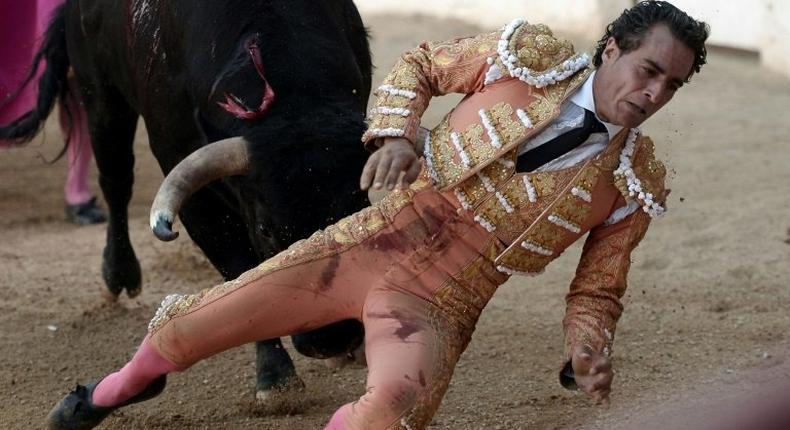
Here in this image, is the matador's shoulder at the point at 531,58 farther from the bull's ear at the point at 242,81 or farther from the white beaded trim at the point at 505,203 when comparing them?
the bull's ear at the point at 242,81

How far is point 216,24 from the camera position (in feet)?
10.8

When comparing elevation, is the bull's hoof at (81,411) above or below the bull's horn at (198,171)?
below

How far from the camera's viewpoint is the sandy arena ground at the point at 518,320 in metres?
3.37

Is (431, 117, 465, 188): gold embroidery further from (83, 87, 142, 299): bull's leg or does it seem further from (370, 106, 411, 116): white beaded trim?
(83, 87, 142, 299): bull's leg

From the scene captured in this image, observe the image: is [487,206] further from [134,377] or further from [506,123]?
[134,377]

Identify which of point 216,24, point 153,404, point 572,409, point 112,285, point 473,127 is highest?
point 473,127

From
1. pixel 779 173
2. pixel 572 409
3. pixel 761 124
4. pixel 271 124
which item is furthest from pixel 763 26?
pixel 271 124

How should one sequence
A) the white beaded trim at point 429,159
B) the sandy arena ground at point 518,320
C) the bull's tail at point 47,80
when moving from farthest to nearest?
the bull's tail at point 47,80 < the sandy arena ground at point 518,320 < the white beaded trim at point 429,159

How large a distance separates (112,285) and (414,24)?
5.85 meters

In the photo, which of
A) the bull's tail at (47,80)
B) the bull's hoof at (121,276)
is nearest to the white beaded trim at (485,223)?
the bull's hoof at (121,276)

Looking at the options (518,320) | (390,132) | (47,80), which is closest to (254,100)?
(390,132)

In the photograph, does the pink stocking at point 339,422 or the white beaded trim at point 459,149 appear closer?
the pink stocking at point 339,422

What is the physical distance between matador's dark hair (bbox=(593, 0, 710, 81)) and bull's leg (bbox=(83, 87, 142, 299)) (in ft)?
7.89

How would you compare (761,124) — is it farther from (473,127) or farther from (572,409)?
(473,127)
